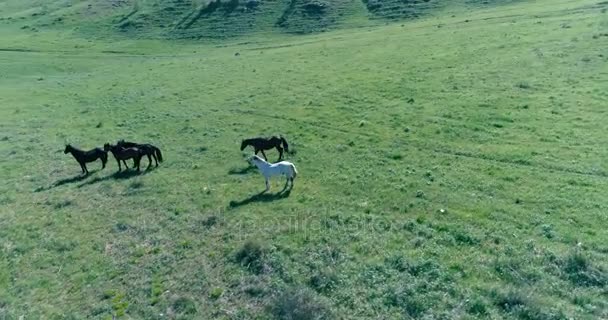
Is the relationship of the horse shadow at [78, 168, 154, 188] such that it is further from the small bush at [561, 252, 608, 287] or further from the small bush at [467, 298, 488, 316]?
the small bush at [561, 252, 608, 287]

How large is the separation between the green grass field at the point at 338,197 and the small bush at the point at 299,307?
0.14 feet

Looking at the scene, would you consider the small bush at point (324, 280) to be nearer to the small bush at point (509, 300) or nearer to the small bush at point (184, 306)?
the small bush at point (184, 306)

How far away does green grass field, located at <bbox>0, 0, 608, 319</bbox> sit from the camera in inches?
571

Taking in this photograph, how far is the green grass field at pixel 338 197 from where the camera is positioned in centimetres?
1451

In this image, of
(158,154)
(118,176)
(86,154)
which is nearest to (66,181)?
(86,154)

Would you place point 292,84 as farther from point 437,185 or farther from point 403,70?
point 437,185

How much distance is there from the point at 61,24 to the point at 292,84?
Result: 67.1 m

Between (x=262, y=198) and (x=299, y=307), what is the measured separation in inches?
295

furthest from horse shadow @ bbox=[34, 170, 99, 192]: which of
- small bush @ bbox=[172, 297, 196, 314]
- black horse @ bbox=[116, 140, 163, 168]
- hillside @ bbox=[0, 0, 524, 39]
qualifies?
hillside @ bbox=[0, 0, 524, 39]

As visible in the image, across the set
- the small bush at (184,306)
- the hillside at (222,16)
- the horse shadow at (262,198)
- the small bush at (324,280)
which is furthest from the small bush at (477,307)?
the hillside at (222,16)

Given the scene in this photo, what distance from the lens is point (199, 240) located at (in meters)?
18.0

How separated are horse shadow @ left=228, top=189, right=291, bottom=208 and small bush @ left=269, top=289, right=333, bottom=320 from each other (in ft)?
21.4

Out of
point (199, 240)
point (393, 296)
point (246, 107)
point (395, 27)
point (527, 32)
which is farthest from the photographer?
point (395, 27)

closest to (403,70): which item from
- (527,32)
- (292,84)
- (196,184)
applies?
(292,84)
